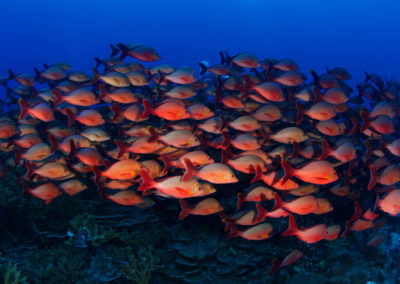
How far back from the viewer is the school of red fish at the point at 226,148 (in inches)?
151

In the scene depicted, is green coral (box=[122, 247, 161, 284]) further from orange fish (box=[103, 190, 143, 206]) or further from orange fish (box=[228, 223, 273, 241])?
orange fish (box=[228, 223, 273, 241])

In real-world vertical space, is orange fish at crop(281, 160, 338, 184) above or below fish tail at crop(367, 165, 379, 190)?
above

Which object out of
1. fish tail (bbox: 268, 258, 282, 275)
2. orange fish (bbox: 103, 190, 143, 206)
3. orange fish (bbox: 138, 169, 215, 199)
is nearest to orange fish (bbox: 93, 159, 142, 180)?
orange fish (bbox: 103, 190, 143, 206)

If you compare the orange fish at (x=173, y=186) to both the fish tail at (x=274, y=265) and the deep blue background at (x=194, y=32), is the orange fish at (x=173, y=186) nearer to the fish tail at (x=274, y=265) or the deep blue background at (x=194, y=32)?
the fish tail at (x=274, y=265)

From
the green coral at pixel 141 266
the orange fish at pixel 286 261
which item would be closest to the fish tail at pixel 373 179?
the orange fish at pixel 286 261

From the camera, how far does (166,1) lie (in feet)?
463

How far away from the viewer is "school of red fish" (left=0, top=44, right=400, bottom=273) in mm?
3838

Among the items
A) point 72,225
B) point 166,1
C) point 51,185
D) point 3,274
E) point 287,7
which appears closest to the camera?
point 3,274

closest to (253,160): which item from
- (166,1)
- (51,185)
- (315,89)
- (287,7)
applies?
(315,89)

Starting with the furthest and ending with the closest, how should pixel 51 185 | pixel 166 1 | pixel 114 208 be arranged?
pixel 166 1
pixel 114 208
pixel 51 185

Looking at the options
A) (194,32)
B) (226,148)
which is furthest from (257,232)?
(194,32)

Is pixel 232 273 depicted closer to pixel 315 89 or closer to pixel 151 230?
pixel 151 230

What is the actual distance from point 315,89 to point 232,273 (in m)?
3.71

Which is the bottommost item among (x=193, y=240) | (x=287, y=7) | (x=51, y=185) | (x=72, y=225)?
(x=193, y=240)
